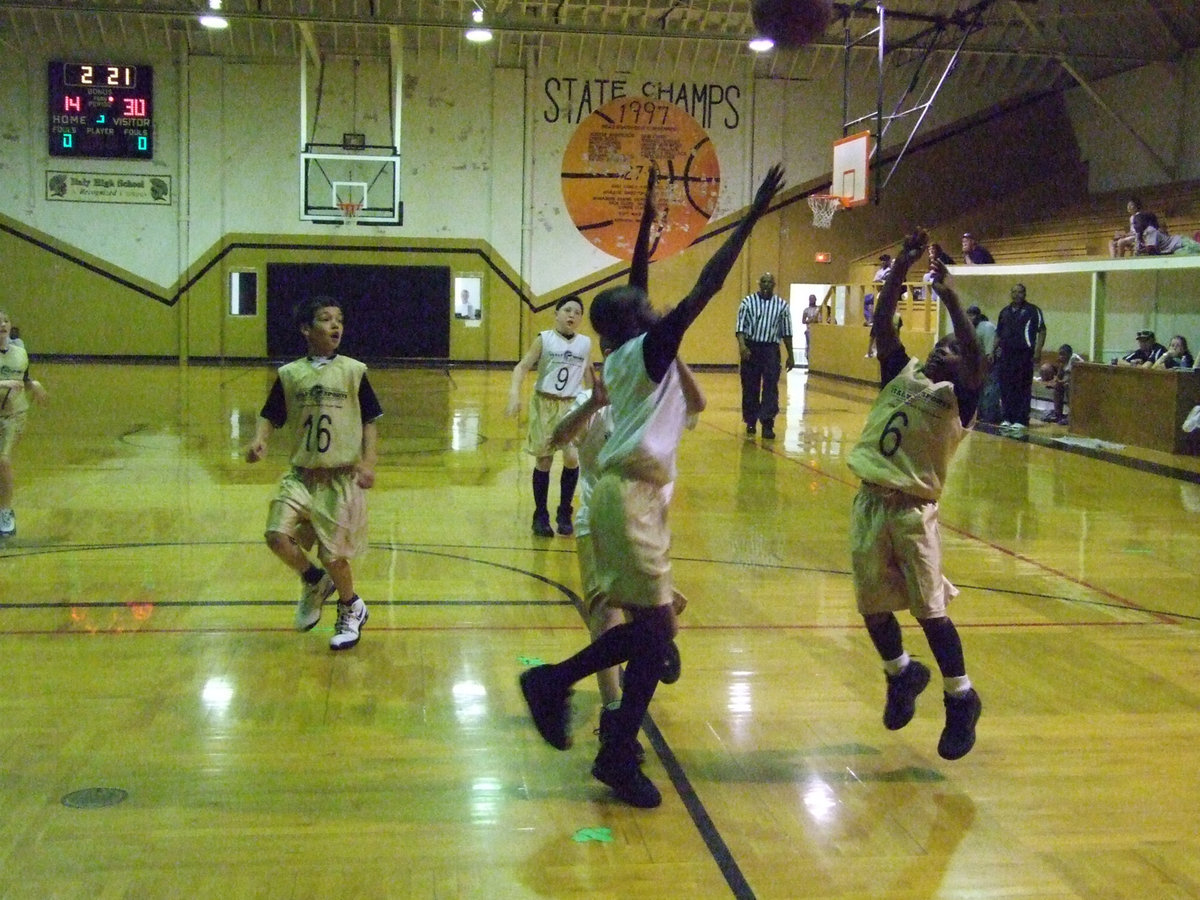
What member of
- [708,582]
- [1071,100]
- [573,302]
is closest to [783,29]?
[573,302]

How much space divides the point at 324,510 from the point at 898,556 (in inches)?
91.4

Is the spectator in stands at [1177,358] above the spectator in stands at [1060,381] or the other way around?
above

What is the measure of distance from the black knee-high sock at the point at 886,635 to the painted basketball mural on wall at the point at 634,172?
66.6ft

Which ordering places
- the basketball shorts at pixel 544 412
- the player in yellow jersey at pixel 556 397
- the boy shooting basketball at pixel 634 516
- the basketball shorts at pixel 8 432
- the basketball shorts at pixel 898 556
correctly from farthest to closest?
the basketball shorts at pixel 544 412, the player in yellow jersey at pixel 556 397, the basketball shorts at pixel 8 432, the basketball shorts at pixel 898 556, the boy shooting basketball at pixel 634 516

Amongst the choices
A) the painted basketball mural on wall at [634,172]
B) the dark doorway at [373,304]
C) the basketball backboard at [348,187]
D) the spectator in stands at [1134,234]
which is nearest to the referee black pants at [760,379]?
the spectator in stands at [1134,234]

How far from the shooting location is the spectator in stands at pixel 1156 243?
1419cm

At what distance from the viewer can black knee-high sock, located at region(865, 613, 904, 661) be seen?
13.3ft

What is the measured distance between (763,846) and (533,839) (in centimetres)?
60

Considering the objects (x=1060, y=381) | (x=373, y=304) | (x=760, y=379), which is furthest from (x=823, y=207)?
(x=760, y=379)

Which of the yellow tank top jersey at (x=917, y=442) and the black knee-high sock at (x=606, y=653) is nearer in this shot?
the black knee-high sock at (x=606, y=653)

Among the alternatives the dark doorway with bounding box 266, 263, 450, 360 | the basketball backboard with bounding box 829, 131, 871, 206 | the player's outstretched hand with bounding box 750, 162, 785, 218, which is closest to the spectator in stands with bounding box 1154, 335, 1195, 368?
the basketball backboard with bounding box 829, 131, 871, 206

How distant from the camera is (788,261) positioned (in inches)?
995

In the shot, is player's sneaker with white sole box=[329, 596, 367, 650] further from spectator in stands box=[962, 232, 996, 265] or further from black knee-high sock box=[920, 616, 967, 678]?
spectator in stands box=[962, 232, 996, 265]

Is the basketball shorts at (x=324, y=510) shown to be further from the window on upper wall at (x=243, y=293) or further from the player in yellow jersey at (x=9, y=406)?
the window on upper wall at (x=243, y=293)
